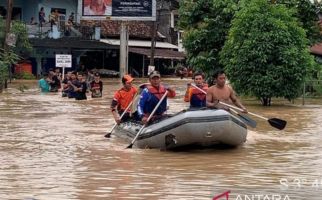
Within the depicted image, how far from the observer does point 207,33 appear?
3189 cm

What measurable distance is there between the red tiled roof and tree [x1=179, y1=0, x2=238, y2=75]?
76.7 feet

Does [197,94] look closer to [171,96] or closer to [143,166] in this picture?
[171,96]

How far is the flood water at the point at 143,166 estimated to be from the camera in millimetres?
9352

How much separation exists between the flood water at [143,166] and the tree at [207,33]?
37.5ft

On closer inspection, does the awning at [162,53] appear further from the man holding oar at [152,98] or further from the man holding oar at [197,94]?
the man holding oar at [152,98]

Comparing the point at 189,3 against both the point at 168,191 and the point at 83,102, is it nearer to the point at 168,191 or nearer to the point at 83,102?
the point at 83,102

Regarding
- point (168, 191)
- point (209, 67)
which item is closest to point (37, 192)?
point (168, 191)

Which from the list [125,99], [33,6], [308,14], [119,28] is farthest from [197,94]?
[119,28]

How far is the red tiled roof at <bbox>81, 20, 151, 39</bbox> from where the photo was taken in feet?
191

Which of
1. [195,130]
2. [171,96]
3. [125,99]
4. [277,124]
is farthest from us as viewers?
[125,99]

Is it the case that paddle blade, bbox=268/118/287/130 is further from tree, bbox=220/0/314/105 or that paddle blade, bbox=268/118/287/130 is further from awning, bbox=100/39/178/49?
awning, bbox=100/39/178/49

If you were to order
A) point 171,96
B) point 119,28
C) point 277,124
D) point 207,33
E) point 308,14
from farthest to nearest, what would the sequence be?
point 119,28 → point 308,14 → point 207,33 → point 277,124 → point 171,96

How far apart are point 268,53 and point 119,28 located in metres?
32.6

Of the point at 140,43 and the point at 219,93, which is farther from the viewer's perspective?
the point at 140,43
